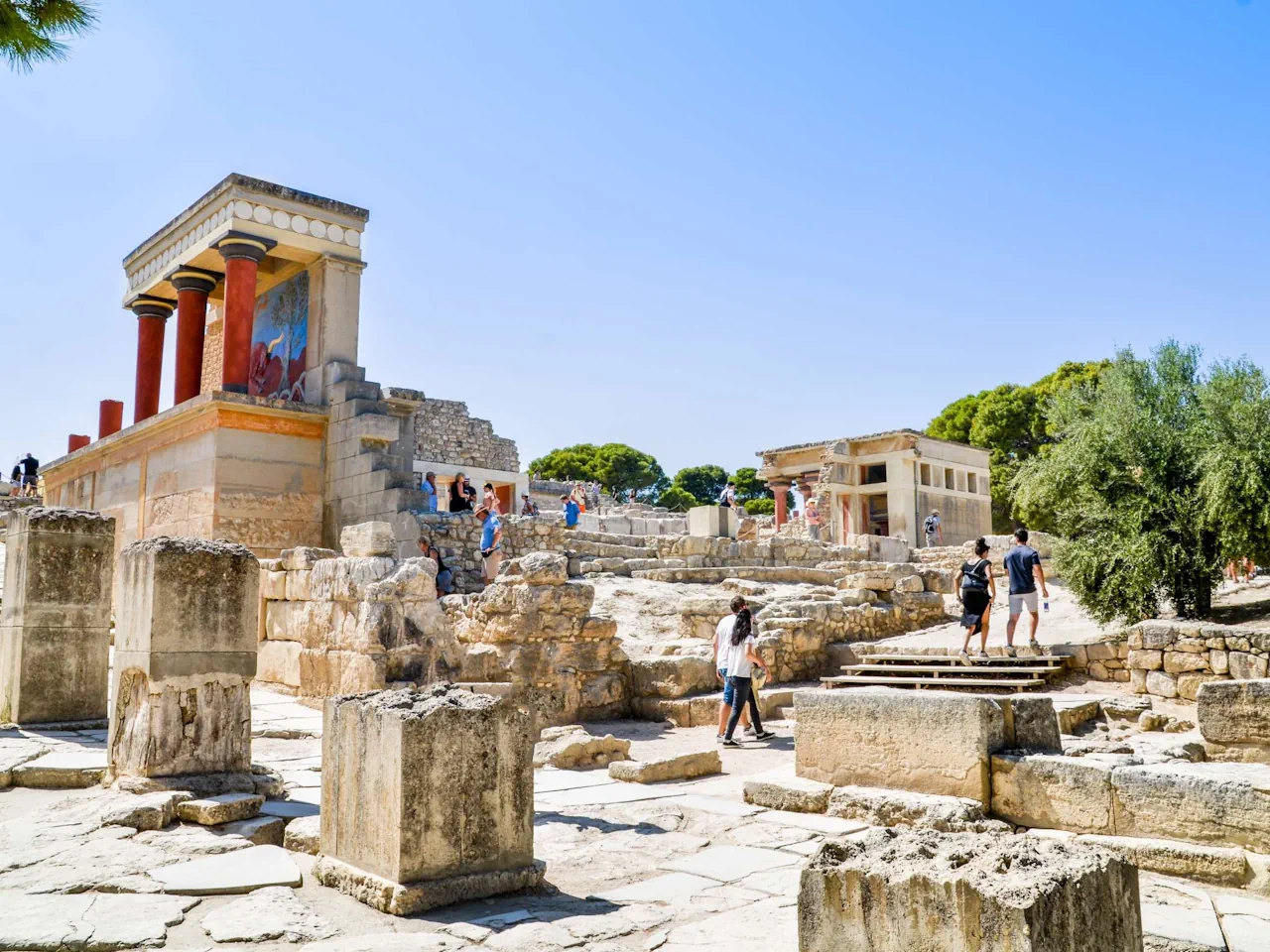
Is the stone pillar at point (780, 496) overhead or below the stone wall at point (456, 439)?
below

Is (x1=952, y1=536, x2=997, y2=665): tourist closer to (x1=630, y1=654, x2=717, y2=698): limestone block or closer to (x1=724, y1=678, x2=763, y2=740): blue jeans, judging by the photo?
(x1=630, y1=654, x2=717, y2=698): limestone block

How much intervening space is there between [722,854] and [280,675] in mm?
6570

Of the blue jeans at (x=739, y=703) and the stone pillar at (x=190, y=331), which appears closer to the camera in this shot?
the blue jeans at (x=739, y=703)

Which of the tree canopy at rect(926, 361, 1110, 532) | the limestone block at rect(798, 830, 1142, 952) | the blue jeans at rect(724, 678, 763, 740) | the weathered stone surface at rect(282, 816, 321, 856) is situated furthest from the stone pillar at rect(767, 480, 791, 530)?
the limestone block at rect(798, 830, 1142, 952)

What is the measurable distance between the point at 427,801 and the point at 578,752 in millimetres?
3822

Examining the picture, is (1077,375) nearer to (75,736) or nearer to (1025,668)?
(1025,668)

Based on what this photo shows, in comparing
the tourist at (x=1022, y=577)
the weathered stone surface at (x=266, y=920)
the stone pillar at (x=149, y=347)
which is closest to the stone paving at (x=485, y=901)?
the weathered stone surface at (x=266, y=920)

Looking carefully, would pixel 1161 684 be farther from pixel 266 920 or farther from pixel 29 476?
pixel 29 476

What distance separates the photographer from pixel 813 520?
33.1 m

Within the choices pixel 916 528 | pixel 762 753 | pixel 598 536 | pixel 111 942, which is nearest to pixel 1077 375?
pixel 916 528

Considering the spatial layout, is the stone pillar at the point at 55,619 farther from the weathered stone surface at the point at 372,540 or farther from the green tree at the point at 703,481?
the green tree at the point at 703,481

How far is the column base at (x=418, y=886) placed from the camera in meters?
3.89

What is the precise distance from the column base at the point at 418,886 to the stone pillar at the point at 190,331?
50.1 feet

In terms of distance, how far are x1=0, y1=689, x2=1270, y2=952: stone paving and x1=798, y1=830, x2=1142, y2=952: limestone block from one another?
683mm
